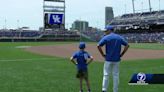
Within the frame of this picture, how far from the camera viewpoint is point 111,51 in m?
11.6

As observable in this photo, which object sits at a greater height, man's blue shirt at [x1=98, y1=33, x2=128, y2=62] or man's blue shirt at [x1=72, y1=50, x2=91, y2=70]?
man's blue shirt at [x1=98, y1=33, x2=128, y2=62]

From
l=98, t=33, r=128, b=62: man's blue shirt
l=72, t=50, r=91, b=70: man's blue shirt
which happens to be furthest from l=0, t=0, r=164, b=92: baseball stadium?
l=98, t=33, r=128, b=62: man's blue shirt

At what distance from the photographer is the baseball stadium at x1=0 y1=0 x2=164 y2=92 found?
15281 mm

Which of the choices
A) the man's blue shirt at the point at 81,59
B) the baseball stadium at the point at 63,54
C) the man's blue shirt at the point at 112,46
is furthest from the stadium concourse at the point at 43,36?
the man's blue shirt at the point at 112,46

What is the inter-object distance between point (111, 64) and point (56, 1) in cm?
7750

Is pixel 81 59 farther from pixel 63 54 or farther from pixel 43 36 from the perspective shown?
pixel 43 36

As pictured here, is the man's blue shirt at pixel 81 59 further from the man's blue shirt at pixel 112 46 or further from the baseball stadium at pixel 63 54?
the baseball stadium at pixel 63 54

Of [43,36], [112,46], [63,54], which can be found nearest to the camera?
[112,46]

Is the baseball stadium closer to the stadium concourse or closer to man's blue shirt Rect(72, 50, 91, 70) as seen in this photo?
the stadium concourse

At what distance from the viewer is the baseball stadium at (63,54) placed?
602 inches

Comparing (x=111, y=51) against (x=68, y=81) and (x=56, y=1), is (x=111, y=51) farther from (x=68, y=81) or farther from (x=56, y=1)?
(x=56, y=1)

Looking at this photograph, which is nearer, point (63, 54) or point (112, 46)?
point (112, 46)

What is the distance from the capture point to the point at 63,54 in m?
38.8

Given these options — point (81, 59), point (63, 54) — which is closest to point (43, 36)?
point (63, 54)
